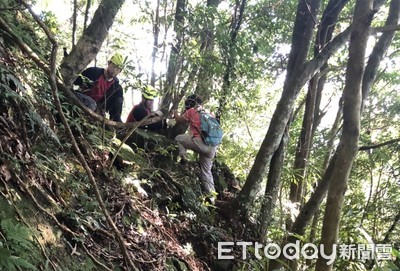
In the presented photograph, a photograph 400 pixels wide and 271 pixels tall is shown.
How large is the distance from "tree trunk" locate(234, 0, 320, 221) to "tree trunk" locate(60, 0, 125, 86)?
282 cm

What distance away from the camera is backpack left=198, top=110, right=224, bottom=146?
19.6ft

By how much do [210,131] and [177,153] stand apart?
938 millimetres

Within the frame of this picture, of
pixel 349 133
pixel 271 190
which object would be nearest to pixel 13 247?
pixel 349 133

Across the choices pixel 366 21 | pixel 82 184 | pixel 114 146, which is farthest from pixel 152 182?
pixel 366 21

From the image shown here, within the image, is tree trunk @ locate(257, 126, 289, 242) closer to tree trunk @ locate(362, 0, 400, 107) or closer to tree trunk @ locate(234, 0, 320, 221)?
tree trunk @ locate(234, 0, 320, 221)

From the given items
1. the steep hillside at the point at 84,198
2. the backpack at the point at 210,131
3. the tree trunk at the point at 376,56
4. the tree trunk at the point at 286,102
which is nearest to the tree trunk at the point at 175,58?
the backpack at the point at 210,131

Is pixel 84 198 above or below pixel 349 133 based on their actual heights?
below

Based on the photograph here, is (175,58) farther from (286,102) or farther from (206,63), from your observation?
(286,102)

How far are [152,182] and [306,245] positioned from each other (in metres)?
2.40

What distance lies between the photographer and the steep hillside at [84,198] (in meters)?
3.07

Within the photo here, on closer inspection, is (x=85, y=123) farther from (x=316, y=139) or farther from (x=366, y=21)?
(x=316, y=139)

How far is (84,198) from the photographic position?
398cm

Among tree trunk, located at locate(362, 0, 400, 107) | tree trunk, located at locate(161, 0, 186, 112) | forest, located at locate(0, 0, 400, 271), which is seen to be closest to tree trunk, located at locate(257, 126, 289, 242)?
forest, located at locate(0, 0, 400, 271)

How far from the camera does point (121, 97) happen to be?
21.1ft
